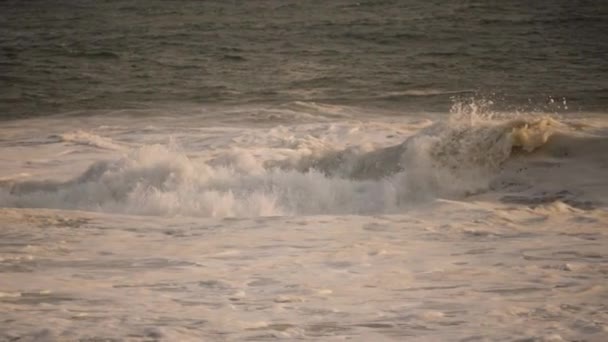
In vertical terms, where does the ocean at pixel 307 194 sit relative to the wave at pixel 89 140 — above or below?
above

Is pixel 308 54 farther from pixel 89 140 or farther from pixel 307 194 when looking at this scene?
pixel 307 194

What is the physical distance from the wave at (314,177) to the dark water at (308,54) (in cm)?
537

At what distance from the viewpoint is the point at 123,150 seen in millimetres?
12711

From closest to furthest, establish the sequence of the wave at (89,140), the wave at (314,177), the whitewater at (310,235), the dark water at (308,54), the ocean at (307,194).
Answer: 1. the whitewater at (310,235)
2. the ocean at (307,194)
3. the wave at (314,177)
4. the wave at (89,140)
5. the dark water at (308,54)

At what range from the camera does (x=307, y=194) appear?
32.2 ft

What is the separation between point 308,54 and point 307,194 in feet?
39.8

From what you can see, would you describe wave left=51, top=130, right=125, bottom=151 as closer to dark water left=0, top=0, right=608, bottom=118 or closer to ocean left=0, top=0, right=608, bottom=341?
ocean left=0, top=0, right=608, bottom=341

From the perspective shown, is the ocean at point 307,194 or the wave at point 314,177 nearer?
the ocean at point 307,194

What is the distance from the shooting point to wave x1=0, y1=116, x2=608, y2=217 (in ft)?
31.3

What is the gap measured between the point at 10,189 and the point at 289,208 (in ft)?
9.86

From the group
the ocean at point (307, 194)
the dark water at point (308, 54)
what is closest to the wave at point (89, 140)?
the ocean at point (307, 194)

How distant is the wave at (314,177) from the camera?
31.3 feet

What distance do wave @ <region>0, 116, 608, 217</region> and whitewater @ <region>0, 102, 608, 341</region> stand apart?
0.08 feet

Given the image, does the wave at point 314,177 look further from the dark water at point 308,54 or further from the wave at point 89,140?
the dark water at point 308,54
